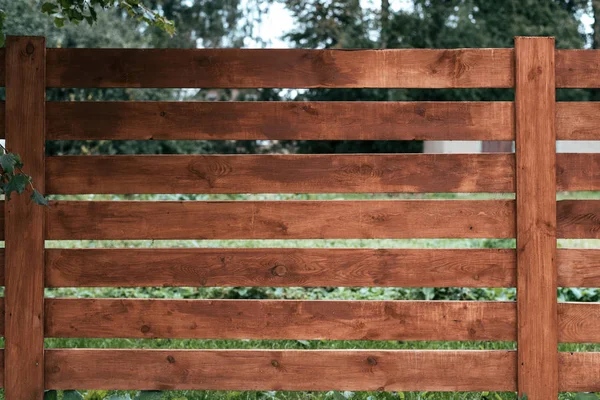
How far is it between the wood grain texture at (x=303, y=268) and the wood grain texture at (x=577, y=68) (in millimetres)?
830

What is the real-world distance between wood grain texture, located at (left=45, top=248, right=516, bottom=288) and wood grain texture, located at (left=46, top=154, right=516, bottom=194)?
0.29 metres

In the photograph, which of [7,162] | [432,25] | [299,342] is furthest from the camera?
[432,25]

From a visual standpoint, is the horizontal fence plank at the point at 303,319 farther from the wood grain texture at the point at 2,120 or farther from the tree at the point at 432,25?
the tree at the point at 432,25

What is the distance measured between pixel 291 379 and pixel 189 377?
47cm

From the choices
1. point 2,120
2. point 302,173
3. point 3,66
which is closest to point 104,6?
point 3,66

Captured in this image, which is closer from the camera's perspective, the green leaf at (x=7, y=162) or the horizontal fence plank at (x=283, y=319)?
the green leaf at (x=7, y=162)

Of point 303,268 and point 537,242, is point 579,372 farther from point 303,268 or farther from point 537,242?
point 303,268

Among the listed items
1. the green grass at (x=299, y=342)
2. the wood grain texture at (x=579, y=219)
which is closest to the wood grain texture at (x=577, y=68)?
the wood grain texture at (x=579, y=219)

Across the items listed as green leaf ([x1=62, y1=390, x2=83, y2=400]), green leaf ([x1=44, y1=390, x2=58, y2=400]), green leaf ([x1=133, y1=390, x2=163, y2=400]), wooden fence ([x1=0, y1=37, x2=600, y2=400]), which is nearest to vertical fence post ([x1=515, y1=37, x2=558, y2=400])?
wooden fence ([x1=0, y1=37, x2=600, y2=400])

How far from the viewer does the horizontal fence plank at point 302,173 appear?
2.87 meters

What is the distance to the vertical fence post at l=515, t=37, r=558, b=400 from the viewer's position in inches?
112

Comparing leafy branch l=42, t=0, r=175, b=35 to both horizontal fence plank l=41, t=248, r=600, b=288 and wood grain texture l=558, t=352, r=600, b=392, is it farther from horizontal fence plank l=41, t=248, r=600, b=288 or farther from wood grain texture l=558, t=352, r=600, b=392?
wood grain texture l=558, t=352, r=600, b=392

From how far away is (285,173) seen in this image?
2883 millimetres

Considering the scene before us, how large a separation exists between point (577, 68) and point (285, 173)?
1.42 m
